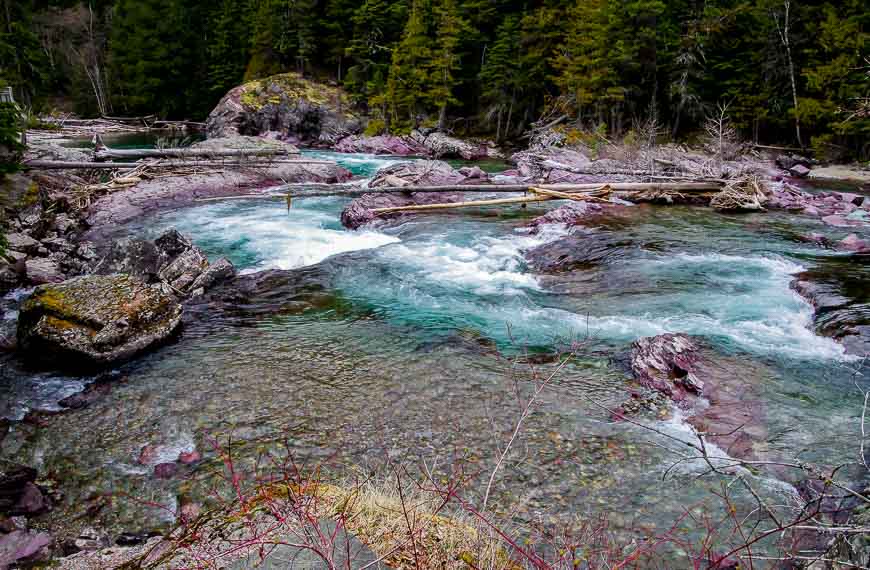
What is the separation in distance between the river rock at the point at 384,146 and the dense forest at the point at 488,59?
12.0 feet

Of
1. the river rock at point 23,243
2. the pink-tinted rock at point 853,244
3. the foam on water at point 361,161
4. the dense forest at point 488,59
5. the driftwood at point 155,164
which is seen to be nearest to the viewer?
the river rock at point 23,243

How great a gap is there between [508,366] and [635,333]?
2344 mm

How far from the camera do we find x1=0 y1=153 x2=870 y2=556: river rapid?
16.0 feet

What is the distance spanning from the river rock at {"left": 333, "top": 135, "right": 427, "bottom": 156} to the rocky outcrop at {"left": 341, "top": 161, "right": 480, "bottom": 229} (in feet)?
43.6

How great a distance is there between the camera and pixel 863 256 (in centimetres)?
1087

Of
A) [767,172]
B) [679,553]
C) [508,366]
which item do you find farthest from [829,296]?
[767,172]

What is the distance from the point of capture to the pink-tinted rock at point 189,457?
512cm

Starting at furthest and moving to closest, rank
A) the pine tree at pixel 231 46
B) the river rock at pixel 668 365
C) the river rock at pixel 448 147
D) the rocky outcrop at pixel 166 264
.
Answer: the pine tree at pixel 231 46 < the river rock at pixel 448 147 < the rocky outcrop at pixel 166 264 < the river rock at pixel 668 365

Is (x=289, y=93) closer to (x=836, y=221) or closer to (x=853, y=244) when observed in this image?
(x=836, y=221)

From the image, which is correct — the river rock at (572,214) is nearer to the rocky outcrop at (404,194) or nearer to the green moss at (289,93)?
the rocky outcrop at (404,194)

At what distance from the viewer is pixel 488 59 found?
36.7 m

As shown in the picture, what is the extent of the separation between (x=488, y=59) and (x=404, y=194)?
24146 millimetres

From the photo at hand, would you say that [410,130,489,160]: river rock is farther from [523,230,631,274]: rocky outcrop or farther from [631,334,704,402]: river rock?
[631,334,704,402]: river rock

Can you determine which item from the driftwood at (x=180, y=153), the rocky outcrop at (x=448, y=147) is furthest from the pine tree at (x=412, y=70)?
the driftwood at (x=180, y=153)
